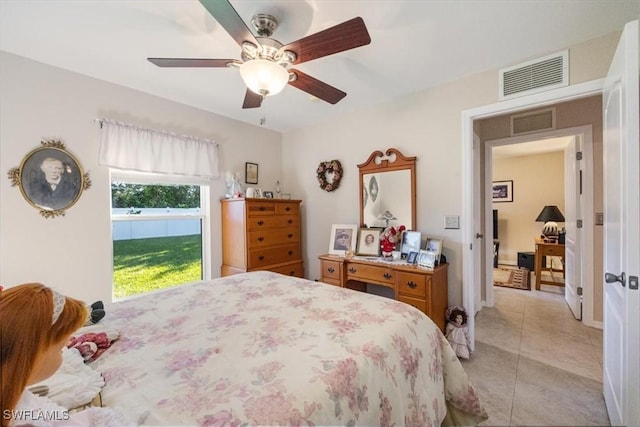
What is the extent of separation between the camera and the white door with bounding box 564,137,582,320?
9.39 feet

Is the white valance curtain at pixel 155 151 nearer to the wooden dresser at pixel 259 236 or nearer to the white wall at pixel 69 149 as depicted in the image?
the white wall at pixel 69 149

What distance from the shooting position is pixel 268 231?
9.91 ft

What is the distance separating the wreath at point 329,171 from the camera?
3170mm

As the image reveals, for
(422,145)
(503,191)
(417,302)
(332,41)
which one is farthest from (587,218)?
(332,41)

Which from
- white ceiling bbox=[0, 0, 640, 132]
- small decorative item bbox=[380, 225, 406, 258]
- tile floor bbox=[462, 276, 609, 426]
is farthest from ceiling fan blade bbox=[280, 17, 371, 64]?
tile floor bbox=[462, 276, 609, 426]

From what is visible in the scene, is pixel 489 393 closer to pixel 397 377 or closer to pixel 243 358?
pixel 397 377

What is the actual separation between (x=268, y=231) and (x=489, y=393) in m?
2.40

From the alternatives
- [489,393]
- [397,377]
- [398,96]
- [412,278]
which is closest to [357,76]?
[398,96]

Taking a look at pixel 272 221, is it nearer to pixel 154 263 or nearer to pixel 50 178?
pixel 154 263

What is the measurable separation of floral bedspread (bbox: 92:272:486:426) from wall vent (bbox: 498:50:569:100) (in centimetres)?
200

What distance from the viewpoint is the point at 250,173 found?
11.0ft

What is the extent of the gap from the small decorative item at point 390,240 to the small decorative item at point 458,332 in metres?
0.75

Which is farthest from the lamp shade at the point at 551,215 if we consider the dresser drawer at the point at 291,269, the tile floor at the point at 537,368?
the dresser drawer at the point at 291,269

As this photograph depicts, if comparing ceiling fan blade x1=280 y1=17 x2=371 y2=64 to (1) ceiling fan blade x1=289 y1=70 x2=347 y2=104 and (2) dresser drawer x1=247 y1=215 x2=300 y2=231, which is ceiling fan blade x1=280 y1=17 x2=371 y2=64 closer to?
(1) ceiling fan blade x1=289 y1=70 x2=347 y2=104
